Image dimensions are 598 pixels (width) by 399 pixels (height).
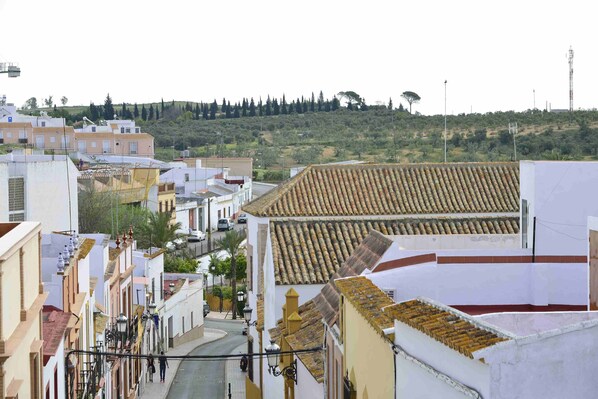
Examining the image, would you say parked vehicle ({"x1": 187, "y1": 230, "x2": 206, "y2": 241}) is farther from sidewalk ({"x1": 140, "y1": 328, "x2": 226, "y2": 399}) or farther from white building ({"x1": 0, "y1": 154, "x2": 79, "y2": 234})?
white building ({"x1": 0, "y1": 154, "x2": 79, "y2": 234})

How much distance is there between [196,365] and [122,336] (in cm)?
1426

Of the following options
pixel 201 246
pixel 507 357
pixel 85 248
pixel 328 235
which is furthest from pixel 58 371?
pixel 201 246

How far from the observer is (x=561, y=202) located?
→ 16469 millimetres

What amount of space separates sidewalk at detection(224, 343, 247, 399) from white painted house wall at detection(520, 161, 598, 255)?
1856 cm

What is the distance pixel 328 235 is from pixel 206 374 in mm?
13453

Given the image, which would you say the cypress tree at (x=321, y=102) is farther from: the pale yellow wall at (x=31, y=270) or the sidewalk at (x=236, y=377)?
the pale yellow wall at (x=31, y=270)

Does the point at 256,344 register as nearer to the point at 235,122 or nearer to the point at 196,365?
the point at 196,365

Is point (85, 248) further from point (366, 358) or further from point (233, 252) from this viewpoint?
point (233, 252)

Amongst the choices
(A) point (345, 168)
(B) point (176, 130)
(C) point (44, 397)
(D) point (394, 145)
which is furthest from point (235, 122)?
(C) point (44, 397)

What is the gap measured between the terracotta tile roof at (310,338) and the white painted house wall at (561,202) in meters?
3.68

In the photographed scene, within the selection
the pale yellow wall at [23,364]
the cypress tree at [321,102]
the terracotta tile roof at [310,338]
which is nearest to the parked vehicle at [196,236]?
the terracotta tile roof at [310,338]

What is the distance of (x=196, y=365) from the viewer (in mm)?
41094

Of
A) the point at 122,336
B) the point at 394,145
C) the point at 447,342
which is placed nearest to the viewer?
the point at 447,342

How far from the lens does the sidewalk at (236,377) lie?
112ft
